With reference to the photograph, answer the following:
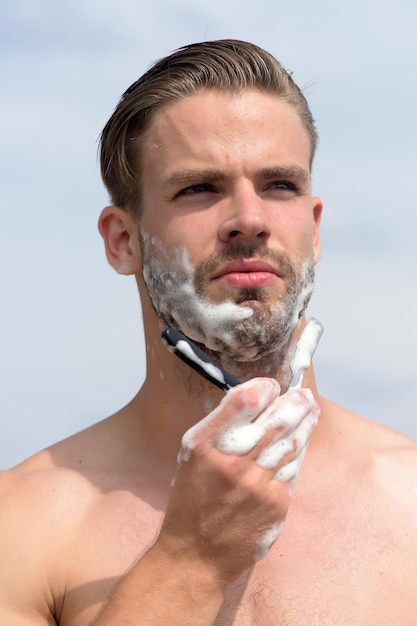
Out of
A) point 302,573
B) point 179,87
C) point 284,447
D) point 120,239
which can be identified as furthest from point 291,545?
point 179,87

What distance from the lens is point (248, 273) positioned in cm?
419

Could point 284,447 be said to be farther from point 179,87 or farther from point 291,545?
point 179,87

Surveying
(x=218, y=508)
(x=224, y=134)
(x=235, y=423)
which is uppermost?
(x=224, y=134)

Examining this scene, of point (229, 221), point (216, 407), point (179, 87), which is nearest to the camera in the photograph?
point (216, 407)

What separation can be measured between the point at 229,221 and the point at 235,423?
95 centimetres

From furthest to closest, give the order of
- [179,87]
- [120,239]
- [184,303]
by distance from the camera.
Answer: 1. [120,239]
2. [179,87]
3. [184,303]

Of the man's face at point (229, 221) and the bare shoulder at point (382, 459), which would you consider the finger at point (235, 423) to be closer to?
the man's face at point (229, 221)

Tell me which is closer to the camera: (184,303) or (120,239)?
(184,303)

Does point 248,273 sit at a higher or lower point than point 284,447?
higher

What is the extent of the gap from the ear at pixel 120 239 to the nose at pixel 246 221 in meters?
0.59

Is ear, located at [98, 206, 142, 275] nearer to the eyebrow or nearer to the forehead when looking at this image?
the forehead

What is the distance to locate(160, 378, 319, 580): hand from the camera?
11.5ft

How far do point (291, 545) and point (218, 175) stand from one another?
1.35 metres

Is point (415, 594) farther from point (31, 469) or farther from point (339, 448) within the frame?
point (31, 469)
